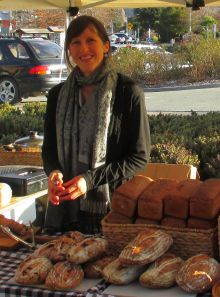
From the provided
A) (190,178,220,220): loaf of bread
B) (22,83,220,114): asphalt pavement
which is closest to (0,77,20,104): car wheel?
(22,83,220,114): asphalt pavement

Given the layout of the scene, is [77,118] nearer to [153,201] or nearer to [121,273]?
[153,201]

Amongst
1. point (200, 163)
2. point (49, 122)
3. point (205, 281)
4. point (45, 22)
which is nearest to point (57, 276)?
point (205, 281)

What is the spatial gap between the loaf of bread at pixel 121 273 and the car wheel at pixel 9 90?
45.1ft

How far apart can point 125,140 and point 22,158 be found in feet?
5.00

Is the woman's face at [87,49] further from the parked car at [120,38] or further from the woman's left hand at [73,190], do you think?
the parked car at [120,38]

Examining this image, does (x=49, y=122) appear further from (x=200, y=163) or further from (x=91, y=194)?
(x=200, y=163)

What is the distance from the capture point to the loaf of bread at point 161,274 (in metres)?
1.86

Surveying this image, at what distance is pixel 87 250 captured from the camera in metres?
2.02

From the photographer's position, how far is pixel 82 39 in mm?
2520

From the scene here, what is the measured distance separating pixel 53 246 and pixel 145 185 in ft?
1.44

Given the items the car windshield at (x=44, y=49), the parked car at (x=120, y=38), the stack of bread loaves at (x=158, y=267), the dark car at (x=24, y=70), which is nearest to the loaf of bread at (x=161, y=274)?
the stack of bread loaves at (x=158, y=267)

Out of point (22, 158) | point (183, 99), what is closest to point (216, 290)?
point (22, 158)

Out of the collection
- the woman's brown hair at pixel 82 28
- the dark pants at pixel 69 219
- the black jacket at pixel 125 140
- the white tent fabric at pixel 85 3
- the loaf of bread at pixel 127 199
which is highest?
the white tent fabric at pixel 85 3

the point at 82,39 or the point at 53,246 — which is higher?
the point at 82,39
